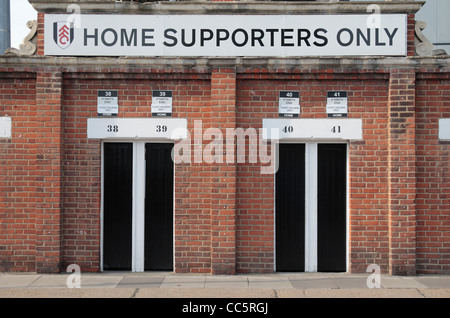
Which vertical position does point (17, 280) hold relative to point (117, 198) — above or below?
below

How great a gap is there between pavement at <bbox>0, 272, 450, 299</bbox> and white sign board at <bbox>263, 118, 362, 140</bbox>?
2.39 meters

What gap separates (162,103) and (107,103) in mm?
972

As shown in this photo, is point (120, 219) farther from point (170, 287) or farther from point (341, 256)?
point (341, 256)

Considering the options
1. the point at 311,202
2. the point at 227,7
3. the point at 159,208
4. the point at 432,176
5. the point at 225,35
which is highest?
the point at 227,7

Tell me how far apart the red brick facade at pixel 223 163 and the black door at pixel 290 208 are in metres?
0.21

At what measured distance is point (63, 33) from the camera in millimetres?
9086

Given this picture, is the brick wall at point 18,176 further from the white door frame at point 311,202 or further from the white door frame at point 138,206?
the white door frame at point 311,202

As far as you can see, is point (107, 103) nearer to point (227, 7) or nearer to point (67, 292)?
point (227, 7)

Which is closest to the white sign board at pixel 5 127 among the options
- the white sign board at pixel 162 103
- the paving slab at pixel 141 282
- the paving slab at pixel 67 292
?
the white sign board at pixel 162 103

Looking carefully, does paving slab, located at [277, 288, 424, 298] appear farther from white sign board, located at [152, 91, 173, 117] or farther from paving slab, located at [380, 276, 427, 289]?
white sign board, located at [152, 91, 173, 117]

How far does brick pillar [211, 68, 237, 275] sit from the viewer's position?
8891 mm

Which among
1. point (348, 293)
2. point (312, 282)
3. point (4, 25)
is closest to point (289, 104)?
point (312, 282)

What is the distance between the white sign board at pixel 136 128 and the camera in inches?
359

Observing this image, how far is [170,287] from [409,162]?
4.51 m
